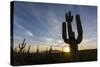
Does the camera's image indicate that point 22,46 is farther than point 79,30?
No

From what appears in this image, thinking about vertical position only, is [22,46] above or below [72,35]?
below

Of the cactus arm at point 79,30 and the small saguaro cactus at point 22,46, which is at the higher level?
the cactus arm at point 79,30

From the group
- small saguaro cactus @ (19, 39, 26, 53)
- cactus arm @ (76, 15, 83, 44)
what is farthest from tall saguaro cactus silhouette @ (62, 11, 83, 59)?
small saguaro cactus @ (19, 39, 26, 53)

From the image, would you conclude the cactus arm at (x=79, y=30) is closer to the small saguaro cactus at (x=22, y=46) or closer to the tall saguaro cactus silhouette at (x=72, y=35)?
the tall saguaro cactus silhouette at (x=72, y=35)

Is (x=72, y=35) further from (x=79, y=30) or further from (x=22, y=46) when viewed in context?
(x=22, y=46)

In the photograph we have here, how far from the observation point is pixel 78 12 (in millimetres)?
2568

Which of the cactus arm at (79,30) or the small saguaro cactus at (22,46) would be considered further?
the cactus arm at (79,30)

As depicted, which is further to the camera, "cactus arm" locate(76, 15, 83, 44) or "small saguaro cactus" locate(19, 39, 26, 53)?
"cactus arm" locate(76, 15, 83, 44)

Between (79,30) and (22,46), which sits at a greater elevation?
(79,30)

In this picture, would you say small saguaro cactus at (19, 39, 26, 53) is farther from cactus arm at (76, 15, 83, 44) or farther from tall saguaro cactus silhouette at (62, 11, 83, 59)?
cactus arm at (76, 15, 83, 44)

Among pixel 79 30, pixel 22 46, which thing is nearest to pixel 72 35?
pixel 79 30

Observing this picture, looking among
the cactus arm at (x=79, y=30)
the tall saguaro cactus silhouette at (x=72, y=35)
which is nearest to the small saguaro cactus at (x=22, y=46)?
the tall saguaro cactus silhouette at (x=72, y=35)

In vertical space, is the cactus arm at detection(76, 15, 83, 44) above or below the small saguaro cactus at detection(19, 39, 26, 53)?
above

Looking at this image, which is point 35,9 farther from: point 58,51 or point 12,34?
point 58,51
